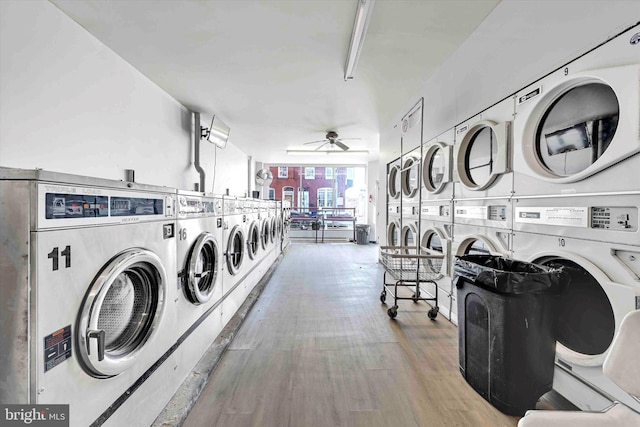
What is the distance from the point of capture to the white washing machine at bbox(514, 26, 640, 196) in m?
1.24

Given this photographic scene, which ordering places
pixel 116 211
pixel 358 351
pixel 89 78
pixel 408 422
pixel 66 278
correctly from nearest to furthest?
pixel 66 278 < pixel 116 211 < pixel 408 422 < pixel 358 351 < pixel 89 78

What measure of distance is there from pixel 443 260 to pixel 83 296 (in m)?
2.97

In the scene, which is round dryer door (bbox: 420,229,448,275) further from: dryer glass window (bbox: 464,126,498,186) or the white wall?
the white wall

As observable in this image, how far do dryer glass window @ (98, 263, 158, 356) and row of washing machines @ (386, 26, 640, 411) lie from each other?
2334 millimetres

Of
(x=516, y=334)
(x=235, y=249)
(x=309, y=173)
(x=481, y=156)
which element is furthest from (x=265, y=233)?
(x=309, y=173)

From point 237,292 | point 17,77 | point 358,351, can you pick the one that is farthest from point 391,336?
point 17,77

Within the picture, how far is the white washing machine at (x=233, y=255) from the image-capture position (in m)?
2.68

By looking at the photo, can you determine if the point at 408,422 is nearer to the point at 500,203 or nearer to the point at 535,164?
the point at 500,203

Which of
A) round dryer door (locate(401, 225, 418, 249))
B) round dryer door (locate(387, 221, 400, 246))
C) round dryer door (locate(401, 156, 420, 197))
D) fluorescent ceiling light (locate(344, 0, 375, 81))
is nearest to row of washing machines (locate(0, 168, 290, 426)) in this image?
fluorescent ceiling light (locate(344, 0, 375, 81))

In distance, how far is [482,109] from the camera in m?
2.38

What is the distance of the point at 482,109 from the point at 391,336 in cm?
221

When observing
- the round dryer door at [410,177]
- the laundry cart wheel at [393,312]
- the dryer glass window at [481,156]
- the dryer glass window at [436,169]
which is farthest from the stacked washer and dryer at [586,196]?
the round dryer door at [410,177]

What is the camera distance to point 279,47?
2.77 m

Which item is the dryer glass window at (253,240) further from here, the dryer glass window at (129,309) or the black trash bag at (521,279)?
the black trash bag at (521,279)
